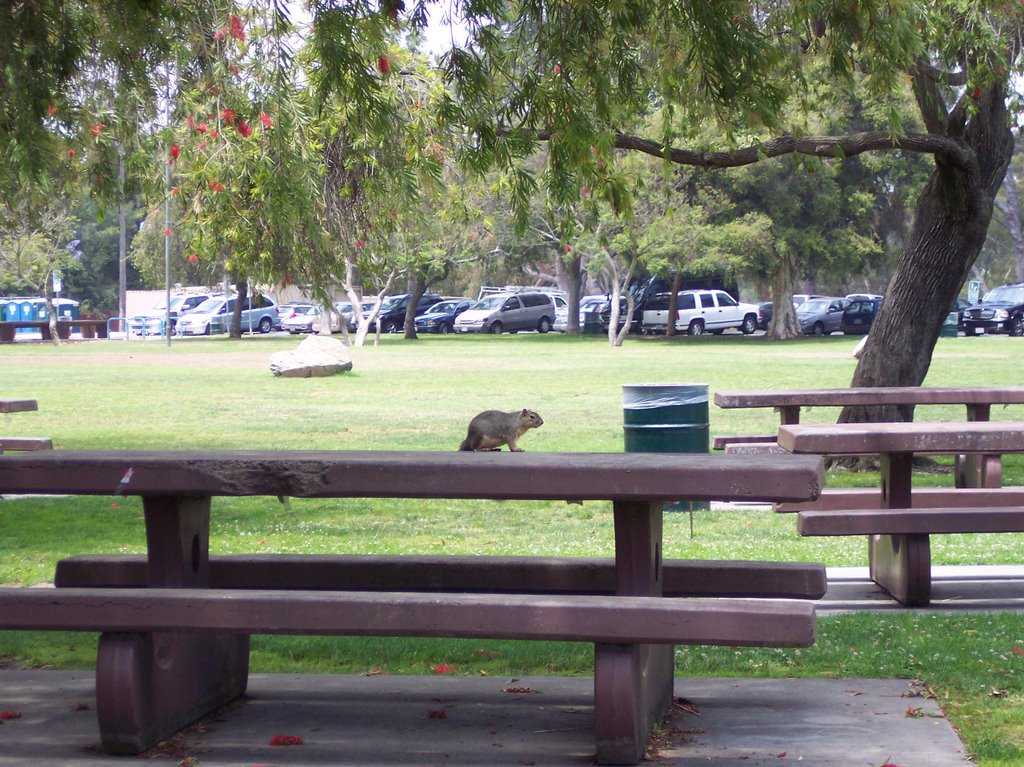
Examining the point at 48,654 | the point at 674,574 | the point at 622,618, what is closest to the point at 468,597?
the point at 622,618

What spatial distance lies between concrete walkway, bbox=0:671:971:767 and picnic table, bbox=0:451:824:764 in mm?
179

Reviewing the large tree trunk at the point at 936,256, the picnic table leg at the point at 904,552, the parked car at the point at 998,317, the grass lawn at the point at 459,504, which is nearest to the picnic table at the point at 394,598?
the grass lawn at the point at 459,504

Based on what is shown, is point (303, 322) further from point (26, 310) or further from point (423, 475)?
point (423, 475)

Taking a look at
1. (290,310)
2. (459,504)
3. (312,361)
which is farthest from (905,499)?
(290,310)

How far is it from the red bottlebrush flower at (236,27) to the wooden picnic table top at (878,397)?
4.46 meters

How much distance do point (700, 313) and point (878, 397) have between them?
4147 cm

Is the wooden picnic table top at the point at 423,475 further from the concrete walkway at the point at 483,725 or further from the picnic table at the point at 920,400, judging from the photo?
the picnic table at the point at 920,400

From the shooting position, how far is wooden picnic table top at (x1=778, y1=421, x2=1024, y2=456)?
605cm

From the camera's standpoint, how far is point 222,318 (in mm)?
55125

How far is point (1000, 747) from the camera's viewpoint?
409cm

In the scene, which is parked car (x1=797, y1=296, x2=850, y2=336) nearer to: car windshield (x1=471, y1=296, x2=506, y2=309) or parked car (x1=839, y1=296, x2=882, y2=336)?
parked car (x1=839, y1=296, x2=882, y2=336)

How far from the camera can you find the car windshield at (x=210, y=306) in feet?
183

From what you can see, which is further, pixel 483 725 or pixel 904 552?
pixel 904 552

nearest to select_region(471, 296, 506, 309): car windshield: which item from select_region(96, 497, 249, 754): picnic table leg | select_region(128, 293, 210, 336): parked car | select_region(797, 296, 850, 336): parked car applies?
select_region(797, 296, 850, 336): parked car
